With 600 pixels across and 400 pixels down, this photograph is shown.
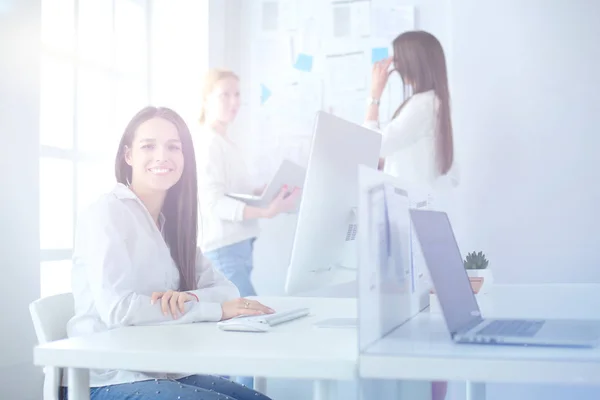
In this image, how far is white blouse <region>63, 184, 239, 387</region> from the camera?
1593 millimetres

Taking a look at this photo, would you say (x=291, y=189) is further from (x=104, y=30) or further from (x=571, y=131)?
(x=571, y=131)

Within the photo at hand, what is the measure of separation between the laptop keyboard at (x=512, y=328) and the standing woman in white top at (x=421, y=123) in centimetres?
165

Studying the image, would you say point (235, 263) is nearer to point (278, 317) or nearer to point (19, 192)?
point (19, 192)

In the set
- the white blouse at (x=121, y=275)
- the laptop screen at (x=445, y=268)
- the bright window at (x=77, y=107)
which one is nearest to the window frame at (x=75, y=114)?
the bright window at (x=77, y=107)

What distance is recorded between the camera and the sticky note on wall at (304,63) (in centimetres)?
403

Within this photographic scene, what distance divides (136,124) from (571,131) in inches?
95.6

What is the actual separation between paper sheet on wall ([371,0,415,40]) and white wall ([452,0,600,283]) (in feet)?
0.76

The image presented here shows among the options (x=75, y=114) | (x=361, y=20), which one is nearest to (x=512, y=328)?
(x=75, y=114)

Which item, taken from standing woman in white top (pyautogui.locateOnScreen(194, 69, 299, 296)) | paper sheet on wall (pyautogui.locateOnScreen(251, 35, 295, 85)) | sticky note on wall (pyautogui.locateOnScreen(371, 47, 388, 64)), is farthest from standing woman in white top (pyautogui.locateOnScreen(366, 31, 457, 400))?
paper sheet on wall (pyautogui.locateOnScreen(251, 35, 295, 85))

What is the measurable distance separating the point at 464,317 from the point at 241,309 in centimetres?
54

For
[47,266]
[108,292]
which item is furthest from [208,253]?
[108,292]

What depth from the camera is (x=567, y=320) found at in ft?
5.01

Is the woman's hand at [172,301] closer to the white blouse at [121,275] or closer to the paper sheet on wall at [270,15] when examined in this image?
the white blouse at [121,275]

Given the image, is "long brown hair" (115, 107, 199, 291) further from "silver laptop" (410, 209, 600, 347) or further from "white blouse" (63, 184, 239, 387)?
"silver laptop" (410, 209, 600, 347)
